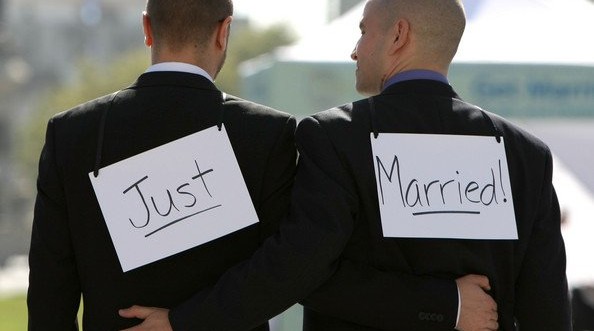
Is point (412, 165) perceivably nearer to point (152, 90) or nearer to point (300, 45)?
point (152, 90)

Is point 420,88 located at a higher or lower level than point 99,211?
higher

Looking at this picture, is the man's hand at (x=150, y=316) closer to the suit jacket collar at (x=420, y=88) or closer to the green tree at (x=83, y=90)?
the suit jacket collar at (x=420, y=88)

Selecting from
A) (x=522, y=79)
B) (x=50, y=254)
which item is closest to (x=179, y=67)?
(x=50, y=254)

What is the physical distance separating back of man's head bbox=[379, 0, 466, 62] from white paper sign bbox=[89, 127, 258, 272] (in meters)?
0.54

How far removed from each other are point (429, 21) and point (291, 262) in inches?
27.8

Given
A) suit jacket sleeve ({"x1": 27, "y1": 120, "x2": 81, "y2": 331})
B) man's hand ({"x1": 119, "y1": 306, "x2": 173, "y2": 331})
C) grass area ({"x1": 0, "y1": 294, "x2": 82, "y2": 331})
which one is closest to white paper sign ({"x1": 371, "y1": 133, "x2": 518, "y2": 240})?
man's hand ({"x1": 119, "y1": 306, "x2": 173, "y2": 331})

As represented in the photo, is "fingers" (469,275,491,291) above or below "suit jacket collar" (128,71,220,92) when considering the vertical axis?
below

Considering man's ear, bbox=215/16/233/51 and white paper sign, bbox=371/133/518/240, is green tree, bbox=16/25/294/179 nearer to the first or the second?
man's ear, bbox=215/16/233/51

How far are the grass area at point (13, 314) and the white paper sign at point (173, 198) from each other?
1071 centimetres

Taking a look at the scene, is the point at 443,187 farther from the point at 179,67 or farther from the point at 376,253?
the point at 179,67

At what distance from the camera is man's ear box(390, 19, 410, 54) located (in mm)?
3016

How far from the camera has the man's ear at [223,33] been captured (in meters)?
2.94

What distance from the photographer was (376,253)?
9.37 feet

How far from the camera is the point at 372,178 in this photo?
2859 mm
